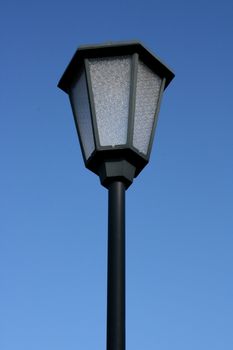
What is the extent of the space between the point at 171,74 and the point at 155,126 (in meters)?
0.41

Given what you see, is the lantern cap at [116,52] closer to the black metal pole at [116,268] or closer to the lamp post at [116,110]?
the lamp post at [116,110]

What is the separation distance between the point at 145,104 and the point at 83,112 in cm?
36

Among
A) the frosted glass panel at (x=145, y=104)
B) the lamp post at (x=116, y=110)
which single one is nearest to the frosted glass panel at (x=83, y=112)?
the lamp post at (x=116, y=110)

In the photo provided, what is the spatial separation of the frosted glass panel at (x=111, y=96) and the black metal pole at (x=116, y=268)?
10.8 inches

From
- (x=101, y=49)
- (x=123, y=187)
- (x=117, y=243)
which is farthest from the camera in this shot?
(x=101, y=49)

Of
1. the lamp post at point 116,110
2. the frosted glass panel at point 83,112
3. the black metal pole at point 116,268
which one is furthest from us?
the frosted glass panel at point 83,112

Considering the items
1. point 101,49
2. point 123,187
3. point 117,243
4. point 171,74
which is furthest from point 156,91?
point 117,243

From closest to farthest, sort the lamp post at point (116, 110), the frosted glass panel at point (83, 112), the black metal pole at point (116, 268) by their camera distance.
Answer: the black metal pole at point (116, 268)
the lamp post at point (116, 110)
the frosted glass panel at point (83, 112)

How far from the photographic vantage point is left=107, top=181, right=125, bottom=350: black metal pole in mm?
2709

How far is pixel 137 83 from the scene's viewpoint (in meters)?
3.38

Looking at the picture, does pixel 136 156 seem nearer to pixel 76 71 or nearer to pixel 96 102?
pixel 96 102

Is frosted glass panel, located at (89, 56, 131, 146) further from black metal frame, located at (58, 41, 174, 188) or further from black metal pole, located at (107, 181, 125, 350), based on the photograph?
black metal pole, located at (107, 181, 125, 350)

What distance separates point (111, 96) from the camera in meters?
3.34

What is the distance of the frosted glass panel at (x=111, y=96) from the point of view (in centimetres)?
324
